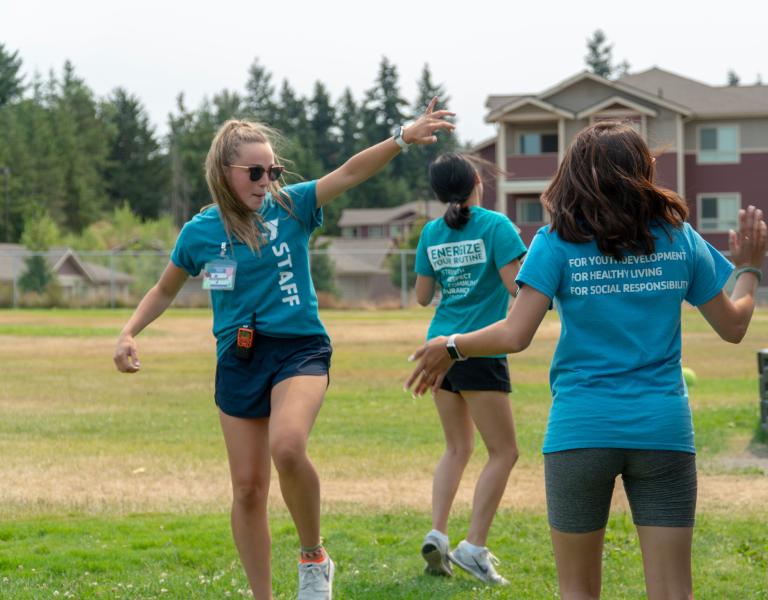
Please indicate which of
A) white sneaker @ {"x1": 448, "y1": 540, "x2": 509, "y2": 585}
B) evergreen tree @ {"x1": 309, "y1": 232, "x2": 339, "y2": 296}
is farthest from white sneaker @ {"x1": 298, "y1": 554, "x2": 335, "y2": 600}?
evergreen tree @ {"x1": 309, "y1": 232, "x2": 339, "y2": 296}

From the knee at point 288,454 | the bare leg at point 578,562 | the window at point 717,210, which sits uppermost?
the window at point 717,210

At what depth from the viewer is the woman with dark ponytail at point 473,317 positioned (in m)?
5.87

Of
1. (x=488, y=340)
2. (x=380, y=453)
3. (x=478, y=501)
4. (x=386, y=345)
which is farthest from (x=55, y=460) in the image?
(x=386, y=345)

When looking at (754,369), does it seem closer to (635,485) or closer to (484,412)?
(484,412)

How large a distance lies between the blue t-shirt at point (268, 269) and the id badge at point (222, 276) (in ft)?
0.08

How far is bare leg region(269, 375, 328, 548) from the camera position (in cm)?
473

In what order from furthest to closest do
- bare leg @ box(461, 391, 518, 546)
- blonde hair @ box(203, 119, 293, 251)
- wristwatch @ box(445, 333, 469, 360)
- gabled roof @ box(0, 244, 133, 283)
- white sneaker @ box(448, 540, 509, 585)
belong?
gabled roof @ box(0, 244, 133, 283), bare leg @ box(461, 391, 518, 546), white sneaker @ box(448, 540, 509, 585), blonde hair @ box(203, 119, 293, 251), wristwatch @ box(445, 333, 469, 360)

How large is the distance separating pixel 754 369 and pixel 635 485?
53.7 ft

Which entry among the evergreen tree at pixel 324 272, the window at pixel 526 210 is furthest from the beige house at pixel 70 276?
the window at pixel 526 210

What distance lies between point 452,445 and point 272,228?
Answer: 1.77 m

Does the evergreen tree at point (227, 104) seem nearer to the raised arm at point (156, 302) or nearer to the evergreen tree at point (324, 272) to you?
the evergreen tree at point (324, 272)

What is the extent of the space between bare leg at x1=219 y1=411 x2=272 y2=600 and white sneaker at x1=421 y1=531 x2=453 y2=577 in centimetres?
113

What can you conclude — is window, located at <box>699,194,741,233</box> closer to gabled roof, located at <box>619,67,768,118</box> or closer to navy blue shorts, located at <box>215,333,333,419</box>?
gabled roof, located at <box>619,67,768,118</box>

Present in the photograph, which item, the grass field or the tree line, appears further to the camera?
the tree line
